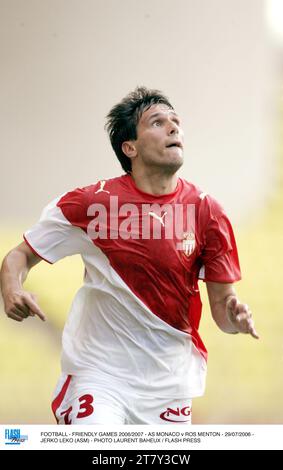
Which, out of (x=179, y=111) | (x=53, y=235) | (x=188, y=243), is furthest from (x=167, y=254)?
(x=179, y=111)

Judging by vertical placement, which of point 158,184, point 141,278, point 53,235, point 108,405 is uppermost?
point 158,184

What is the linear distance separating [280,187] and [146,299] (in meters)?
0.71

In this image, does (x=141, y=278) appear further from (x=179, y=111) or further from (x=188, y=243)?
(x=179, y=111)

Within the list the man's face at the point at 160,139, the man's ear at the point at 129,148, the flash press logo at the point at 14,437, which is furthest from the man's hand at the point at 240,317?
the flash press logo at the point at 14,437

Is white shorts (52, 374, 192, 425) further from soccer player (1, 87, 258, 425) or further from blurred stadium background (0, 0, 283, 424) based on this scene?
blurred stadium background (0, 0, 283, 424)

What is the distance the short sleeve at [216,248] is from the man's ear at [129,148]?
0.28 meters

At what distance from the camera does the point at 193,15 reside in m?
2.62

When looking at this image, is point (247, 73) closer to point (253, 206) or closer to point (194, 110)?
point (194, 110)

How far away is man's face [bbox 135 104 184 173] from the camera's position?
2.28m

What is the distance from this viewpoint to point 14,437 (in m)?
2.35

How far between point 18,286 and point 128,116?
0.65m

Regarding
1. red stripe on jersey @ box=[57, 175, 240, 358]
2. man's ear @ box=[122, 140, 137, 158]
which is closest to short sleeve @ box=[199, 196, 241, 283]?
red stripe on jersey @ box=[57, 175, 240, 358]

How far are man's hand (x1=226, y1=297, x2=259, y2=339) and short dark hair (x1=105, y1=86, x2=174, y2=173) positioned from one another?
0.55 m

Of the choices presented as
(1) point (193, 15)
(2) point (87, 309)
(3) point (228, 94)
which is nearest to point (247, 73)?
(3) point (228, 94)
